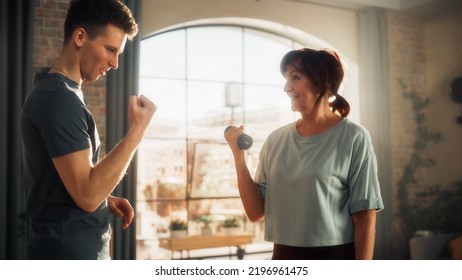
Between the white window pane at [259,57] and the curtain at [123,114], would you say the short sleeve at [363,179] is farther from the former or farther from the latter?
the white window pane at [259,57]

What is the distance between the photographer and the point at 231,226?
4008 millimetres

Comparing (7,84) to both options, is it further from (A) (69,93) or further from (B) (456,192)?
(B) (456,192)

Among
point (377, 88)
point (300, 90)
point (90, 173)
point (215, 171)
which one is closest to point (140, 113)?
point (90, 173)

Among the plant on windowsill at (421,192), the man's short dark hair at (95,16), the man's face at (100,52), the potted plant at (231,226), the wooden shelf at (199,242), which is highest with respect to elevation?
the man's short dark hair at (95,16)

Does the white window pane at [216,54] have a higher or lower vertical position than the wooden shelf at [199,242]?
higher

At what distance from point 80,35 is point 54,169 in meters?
0.31

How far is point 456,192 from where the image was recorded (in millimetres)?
4379

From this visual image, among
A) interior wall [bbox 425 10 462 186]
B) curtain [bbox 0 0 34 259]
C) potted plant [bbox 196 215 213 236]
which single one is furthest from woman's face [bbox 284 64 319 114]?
interior wall [bbox 425 10 462 186]

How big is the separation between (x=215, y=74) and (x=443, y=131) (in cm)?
325

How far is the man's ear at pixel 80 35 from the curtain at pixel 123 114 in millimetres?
2110

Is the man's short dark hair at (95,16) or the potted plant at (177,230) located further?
the potted plant at (177,230)

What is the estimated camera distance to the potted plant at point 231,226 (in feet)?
13.1

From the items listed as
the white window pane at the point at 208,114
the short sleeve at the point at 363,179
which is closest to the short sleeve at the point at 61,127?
the short sleeve at the point at 363,179

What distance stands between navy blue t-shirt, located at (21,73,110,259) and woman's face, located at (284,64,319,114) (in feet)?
1.72
